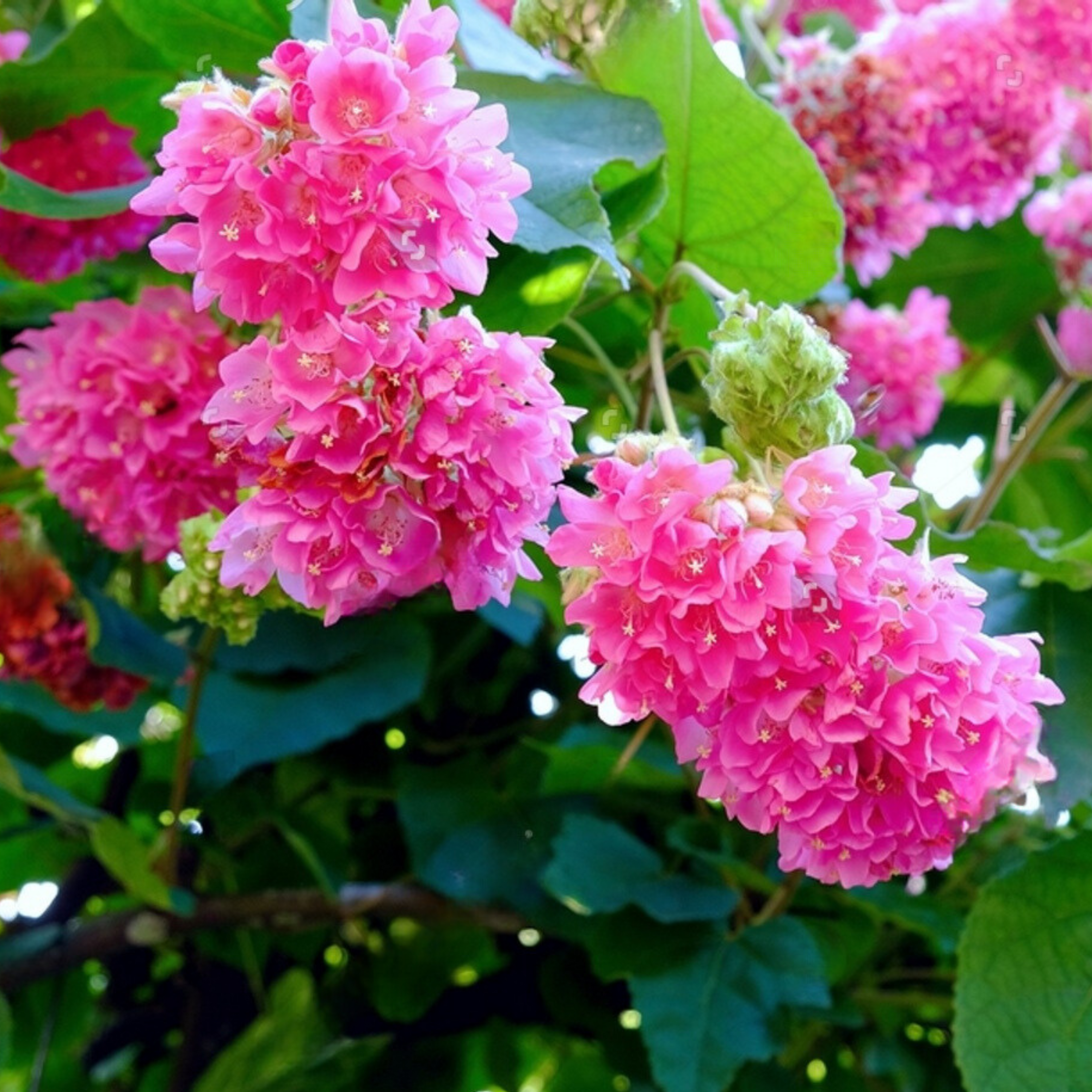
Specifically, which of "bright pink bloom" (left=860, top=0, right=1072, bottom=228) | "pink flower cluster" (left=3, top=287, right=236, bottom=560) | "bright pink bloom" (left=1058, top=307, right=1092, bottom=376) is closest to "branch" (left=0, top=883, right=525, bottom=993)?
"pink flower cluster" (left=3, top=287, right=236, bottom=560)

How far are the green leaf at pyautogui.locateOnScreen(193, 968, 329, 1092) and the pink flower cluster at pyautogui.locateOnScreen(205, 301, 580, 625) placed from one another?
523 mm

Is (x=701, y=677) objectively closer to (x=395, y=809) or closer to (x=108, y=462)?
(x=108, y=462)

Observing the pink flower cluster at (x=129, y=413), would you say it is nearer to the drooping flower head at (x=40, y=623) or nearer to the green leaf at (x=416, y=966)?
the drooping flower head at (x=40, y=623)

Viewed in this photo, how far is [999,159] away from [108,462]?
709 millimetres

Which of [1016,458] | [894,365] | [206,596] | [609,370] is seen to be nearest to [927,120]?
[894,365]

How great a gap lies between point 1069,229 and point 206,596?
0.77 m

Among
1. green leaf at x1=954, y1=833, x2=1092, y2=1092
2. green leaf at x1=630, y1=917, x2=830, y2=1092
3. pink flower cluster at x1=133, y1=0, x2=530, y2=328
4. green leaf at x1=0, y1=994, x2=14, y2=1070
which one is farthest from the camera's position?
green leaf at x1=0, y1=994, x2=14, y2=1070

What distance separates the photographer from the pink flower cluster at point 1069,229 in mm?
1052

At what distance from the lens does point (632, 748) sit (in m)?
0.82

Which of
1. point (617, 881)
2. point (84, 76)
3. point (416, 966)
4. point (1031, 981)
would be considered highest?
point (84, 76)

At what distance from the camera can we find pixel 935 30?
101cm

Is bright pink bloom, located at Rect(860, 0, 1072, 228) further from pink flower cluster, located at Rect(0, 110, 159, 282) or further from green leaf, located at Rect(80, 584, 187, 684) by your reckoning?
green leaf, located at Rect(80, 584, 187, 684)

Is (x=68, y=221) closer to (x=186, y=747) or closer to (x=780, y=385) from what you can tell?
(x=186, y=747)

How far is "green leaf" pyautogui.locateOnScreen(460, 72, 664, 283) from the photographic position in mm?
520
